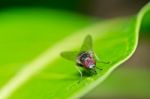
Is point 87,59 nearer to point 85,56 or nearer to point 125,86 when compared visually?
point 85,56

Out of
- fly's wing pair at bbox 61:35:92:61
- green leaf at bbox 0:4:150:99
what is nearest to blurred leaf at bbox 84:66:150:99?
green leaf at bbox 0:4:150:99

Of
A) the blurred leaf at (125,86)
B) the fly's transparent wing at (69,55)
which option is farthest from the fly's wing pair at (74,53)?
the blurred leaf at (125,86)

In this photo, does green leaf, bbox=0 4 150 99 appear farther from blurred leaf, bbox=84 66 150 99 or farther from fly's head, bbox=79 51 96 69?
blurred leaf, bbox=84 66 150 99

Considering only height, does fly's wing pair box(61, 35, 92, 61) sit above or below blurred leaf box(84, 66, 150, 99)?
below

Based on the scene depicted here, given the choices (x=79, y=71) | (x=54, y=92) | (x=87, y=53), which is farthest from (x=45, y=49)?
(x=54, y=92)

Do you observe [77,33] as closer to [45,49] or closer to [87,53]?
[45,49]

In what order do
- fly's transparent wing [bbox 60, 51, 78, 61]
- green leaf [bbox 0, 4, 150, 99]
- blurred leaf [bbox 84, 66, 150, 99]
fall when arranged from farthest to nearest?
blurred leaf [bbox 84, 66, 150, 99], fly's transparent wing [bbox 60, 51, 78, 61], green leaf [bbox 0, 4, 150, 99]

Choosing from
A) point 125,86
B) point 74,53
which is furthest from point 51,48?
point 125,86

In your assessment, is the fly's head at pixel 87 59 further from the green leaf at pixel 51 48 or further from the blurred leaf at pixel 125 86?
the blurred leaf at pixel 125 86

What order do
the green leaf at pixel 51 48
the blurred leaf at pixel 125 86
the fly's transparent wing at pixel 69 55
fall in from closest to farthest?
the green leaf at pixel 51 48 < the fly's transparent wing at pixel 69 55 < the blurred leaf at pixel 125 86

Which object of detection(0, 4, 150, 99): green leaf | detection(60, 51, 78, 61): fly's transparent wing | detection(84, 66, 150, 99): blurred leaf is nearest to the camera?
detection(0, 4, 150, 99): green leaf
